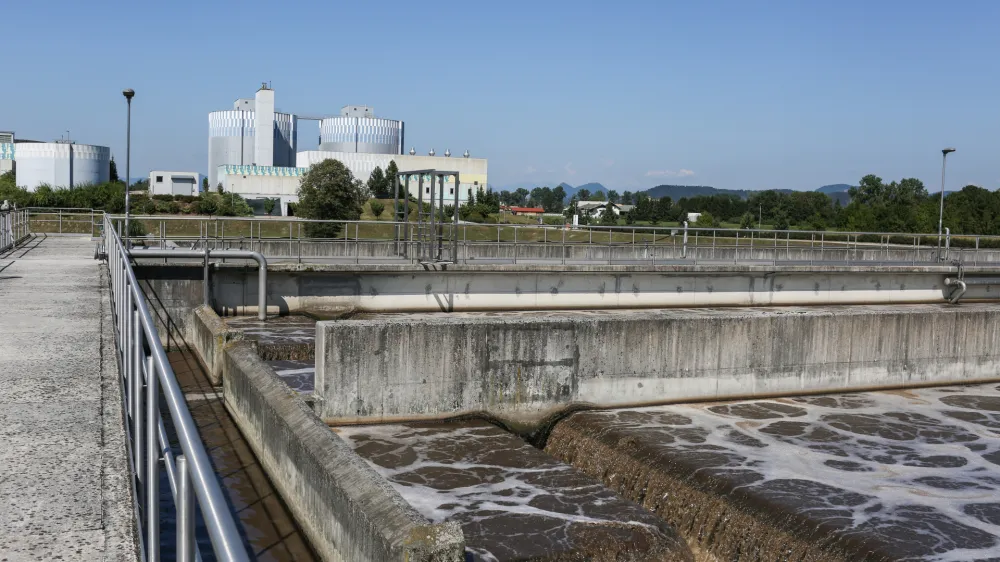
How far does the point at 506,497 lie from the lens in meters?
11.9

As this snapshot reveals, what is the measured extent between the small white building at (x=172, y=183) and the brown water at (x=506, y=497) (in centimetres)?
8984

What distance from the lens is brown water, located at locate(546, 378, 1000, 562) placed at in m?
10.7

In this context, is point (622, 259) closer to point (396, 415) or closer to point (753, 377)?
point (753, 377)

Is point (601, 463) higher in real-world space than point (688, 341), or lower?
lower

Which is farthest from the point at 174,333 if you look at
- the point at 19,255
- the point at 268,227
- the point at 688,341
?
the point at 268,227

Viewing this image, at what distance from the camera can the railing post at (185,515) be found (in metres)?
2.35

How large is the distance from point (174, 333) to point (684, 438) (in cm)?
1428

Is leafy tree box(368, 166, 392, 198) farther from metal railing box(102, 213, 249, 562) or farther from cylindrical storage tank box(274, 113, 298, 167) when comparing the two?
metal railing box(102, 213, 249, 562)

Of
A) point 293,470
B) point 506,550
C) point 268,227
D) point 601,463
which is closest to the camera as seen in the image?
point 506,550

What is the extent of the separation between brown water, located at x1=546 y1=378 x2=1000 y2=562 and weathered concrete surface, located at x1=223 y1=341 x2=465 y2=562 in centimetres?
437

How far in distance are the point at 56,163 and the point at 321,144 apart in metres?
33.6

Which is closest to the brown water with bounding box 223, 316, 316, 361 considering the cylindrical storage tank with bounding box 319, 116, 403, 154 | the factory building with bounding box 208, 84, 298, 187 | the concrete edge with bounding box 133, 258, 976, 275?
the concrete edge with bounding box 133, 258, 976, 275

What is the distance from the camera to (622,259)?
32.4 m

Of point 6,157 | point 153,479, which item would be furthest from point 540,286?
point 6,157
